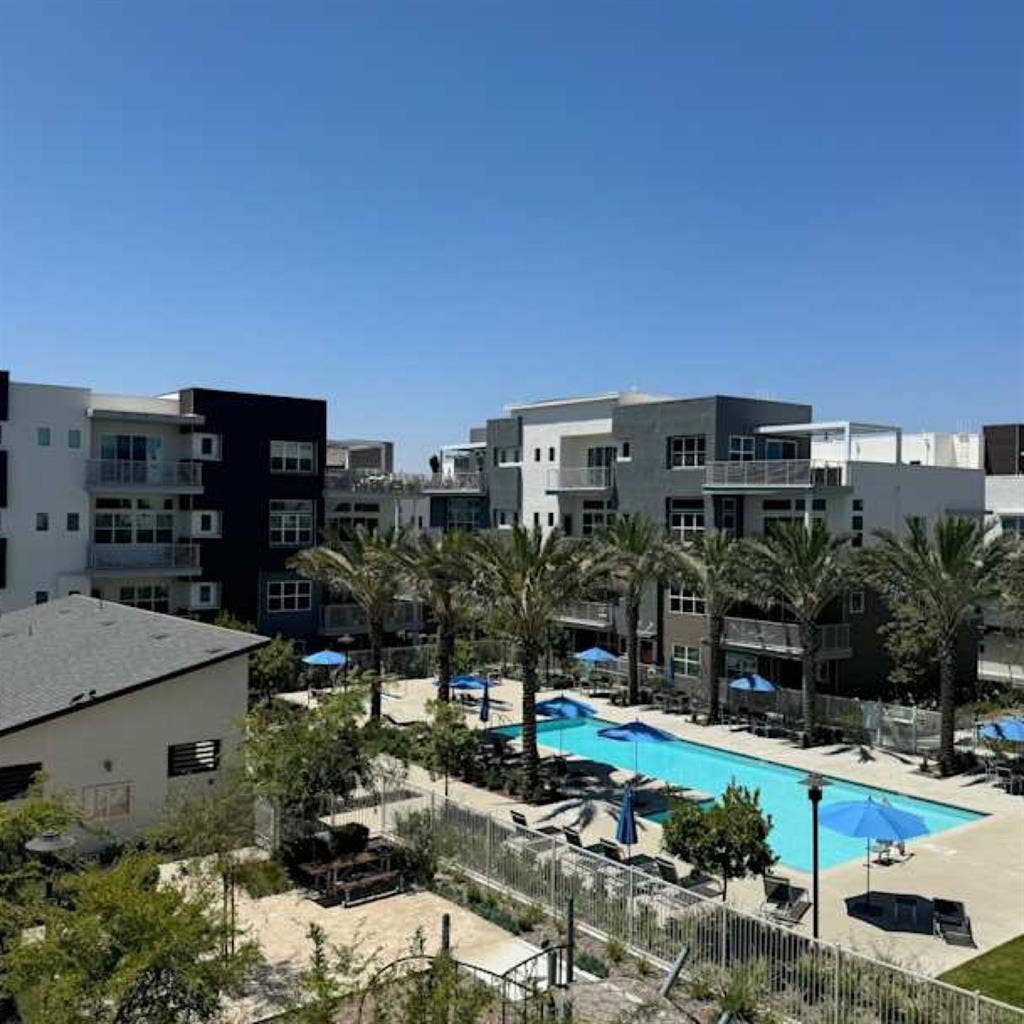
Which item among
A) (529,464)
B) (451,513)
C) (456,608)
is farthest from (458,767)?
(451,513)

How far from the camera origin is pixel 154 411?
42.5m

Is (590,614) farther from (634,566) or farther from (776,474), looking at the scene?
(776,474)

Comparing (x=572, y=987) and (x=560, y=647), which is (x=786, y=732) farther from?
(x=572, y=987)

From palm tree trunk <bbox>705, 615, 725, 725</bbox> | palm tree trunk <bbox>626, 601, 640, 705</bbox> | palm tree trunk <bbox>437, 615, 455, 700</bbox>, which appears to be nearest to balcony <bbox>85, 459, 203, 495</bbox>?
palm tree trunk <bbox>437, 615, 455, 700</bbox>

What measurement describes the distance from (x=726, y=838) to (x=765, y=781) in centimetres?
1270

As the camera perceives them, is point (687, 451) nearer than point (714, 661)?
No

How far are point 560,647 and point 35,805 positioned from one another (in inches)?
1281

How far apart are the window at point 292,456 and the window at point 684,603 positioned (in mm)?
17773

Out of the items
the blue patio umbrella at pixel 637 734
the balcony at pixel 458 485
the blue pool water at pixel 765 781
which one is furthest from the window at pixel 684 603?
the balcony at pixel 458 485

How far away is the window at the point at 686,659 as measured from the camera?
134 feet

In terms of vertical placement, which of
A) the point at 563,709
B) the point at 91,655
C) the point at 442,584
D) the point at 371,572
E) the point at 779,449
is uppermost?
the point at 779,449

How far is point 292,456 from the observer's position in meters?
45.3

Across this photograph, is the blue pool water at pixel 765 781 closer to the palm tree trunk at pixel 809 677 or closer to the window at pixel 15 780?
the palm tree trunk at pixel 809 677

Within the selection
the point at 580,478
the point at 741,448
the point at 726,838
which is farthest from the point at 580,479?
the point at 726,838
